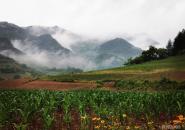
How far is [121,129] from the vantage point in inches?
460

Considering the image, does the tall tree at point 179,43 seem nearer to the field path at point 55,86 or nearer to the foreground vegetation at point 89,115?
the field path at point 55,86

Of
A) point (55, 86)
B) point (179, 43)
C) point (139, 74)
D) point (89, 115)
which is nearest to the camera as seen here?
point (89, 115)

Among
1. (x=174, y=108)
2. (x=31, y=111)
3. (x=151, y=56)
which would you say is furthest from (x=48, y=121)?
(x=151, y=56)

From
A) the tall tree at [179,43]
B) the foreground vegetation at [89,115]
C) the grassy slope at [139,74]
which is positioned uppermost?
the tall tree at [179,43]

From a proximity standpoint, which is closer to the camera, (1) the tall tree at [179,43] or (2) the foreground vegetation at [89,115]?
(2) the foreground vegetation at [89,115]

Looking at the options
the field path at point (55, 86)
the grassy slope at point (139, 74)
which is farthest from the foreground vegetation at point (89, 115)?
the grassy slope at point (139, 74)

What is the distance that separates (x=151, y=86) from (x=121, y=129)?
47.8 m

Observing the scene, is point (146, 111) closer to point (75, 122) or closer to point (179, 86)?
point (75, 122)

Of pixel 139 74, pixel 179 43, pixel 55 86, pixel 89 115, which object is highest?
pixel 179 43

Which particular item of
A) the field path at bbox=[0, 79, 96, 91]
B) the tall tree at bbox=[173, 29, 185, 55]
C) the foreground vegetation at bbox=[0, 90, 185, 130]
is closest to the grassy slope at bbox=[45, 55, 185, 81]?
the field path at bbox=[0, 79, 96, 91]

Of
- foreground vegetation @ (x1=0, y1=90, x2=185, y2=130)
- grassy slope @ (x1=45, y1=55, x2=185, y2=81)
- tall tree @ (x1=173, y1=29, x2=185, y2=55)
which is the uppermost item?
tall tree @ (x1=173, y1=29, x2=185, y2=55)

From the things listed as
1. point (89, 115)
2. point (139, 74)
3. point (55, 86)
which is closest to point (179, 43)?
point (139, 74)

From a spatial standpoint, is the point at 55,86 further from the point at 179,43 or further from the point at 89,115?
the point at 179,43

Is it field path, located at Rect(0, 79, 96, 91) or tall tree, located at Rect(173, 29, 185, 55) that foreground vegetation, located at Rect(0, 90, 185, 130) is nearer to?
field path, located at Rect(0, 79, 96, 91)
